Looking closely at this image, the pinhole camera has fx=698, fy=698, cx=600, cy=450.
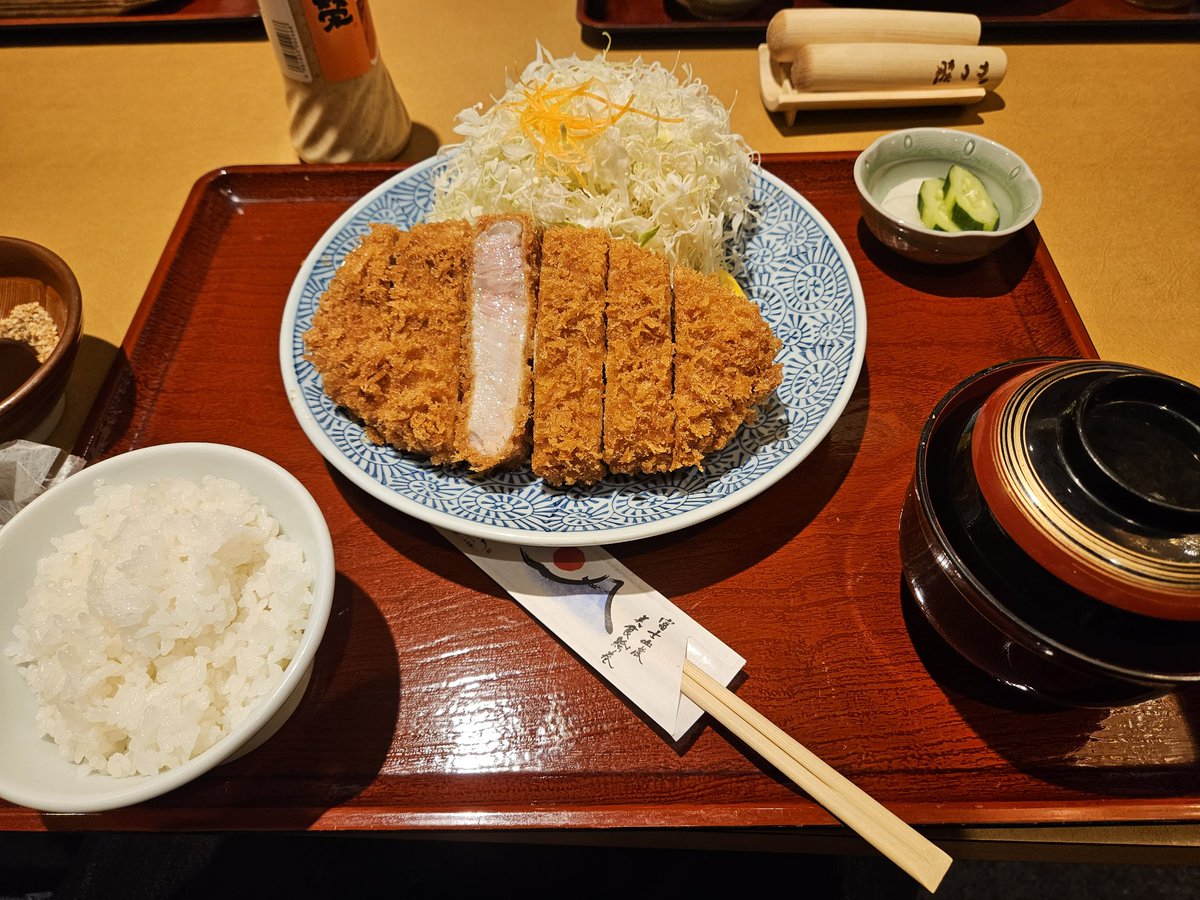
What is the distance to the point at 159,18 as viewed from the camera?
11.6 feet

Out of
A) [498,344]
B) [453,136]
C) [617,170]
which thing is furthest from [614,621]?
[453,136]

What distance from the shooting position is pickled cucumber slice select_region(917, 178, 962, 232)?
2.32 metres

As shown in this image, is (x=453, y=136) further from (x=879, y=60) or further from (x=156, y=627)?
(x=156, y=627)

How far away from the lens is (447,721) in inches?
61.5

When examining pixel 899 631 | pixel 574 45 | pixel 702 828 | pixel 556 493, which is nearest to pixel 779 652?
pixel 899 631

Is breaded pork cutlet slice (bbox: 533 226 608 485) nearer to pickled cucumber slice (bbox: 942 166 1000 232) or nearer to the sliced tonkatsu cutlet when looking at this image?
the sliced tonkatsu cutlet

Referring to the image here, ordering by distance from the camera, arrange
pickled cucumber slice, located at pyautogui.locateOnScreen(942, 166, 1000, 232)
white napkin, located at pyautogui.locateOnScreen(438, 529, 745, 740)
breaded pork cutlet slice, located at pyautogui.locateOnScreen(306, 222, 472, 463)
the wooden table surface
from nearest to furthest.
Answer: white napkin, located at pyautogui.locateOnScreen(438, 529, 745, 740), breaded pork cutlet slice, located at pyautogui.locateOnScreen(306, 222, 472, 463), pickled cucumber slice, located at pyautogui.locateOnScreen(942, 166, 1000, 232), the wooden table surface

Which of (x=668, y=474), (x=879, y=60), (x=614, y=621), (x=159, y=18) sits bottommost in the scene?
(x=614, y=621)

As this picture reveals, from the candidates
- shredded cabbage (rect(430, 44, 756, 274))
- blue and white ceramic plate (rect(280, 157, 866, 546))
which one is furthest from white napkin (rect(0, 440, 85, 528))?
shredded cabbage (rect(430, 44, 756, 274))

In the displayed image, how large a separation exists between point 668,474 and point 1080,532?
958mm

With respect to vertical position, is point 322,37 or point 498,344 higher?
point 322,37

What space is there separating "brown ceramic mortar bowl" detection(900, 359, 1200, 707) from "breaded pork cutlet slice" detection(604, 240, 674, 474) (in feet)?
2.22

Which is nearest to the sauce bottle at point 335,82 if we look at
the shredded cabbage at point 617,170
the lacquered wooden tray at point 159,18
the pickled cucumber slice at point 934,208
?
the shredded cabbage at point 617,170

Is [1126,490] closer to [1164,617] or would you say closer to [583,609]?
[1164,617]
